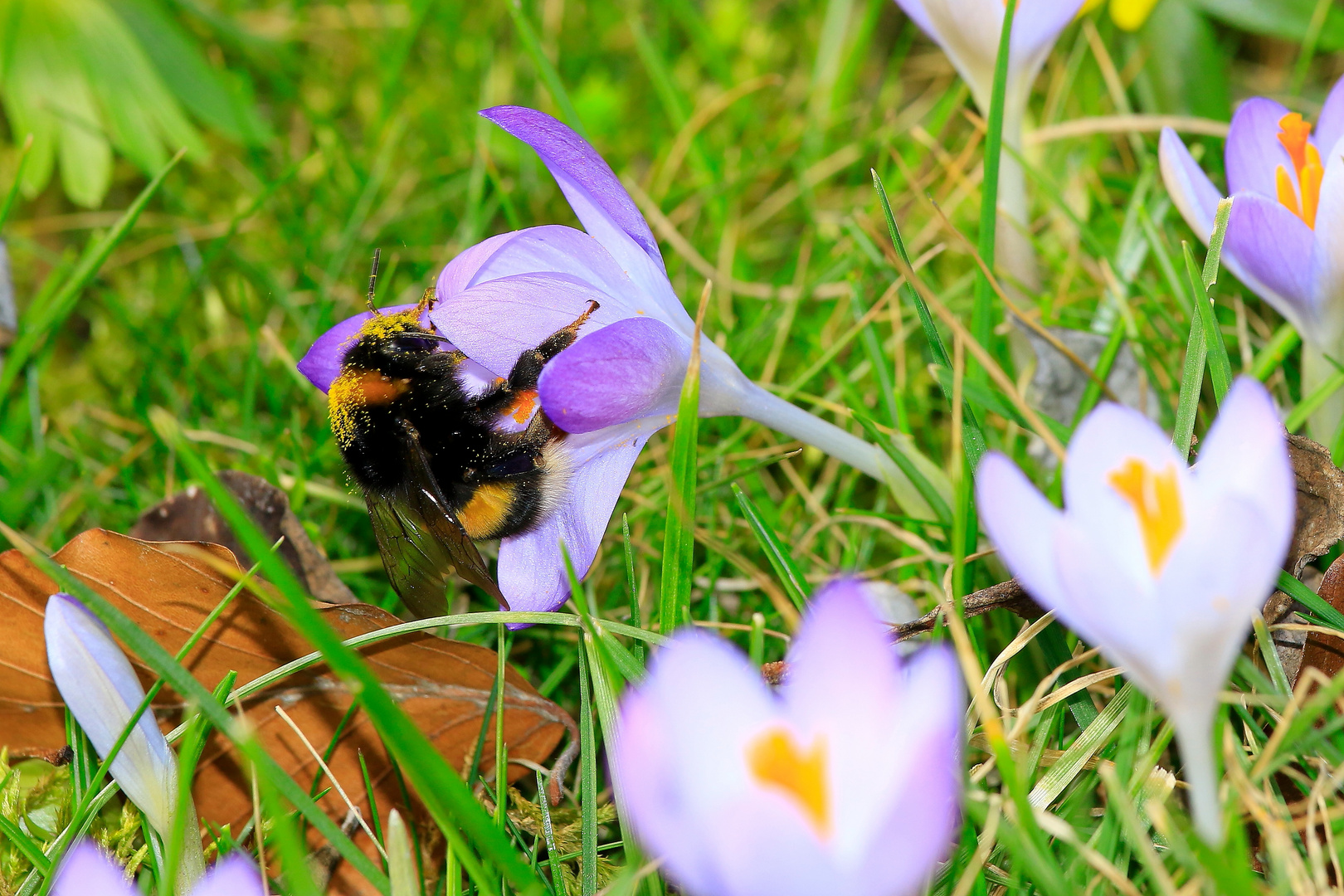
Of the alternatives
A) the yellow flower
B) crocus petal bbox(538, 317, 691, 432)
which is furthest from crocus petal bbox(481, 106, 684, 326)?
the yellow flower

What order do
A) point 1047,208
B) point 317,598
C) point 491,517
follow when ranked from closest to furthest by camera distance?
point 491,517
point 317,598
point 1047,208

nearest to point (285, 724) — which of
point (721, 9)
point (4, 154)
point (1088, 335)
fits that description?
point (1088, 335)

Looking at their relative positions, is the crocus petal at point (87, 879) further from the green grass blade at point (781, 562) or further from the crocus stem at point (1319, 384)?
the crocus stem at point (1319, 384)

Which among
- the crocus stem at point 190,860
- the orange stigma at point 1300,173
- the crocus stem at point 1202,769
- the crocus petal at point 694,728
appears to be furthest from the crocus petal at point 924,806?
the orange stigma at point 1300,173

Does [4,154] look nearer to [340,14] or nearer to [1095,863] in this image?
[340,14]

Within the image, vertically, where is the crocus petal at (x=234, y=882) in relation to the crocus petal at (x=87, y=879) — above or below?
below

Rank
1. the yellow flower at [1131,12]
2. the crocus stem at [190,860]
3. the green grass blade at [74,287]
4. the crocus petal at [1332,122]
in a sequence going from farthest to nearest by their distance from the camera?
the yellow flower at [1131,12] < the green grass blade at [74,287] < the crocus petal at [1332,122] < the crocus stem at [190,860]

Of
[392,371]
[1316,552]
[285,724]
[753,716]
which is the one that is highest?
[392,371]
